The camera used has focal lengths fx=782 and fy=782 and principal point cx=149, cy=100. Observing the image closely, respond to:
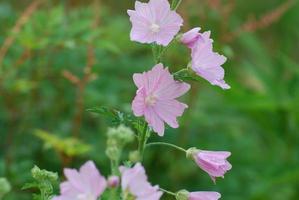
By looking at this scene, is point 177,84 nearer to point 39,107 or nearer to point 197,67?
point 197,67

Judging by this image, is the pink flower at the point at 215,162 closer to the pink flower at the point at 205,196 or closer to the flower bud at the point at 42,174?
the pink flower at the point at 205,196

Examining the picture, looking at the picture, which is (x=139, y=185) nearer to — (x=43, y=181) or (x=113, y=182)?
(x=113, y=182)

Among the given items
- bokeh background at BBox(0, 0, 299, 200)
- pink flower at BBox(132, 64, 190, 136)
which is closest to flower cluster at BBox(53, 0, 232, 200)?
pink flower at BBox(132, 64, 190, 136)

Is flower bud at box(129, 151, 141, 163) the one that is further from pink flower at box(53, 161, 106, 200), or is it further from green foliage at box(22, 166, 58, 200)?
green foliage at box(22, 166, 58, 200)

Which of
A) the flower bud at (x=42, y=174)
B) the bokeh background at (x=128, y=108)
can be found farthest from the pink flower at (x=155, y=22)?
the bokeh background at (x=128, y=108)

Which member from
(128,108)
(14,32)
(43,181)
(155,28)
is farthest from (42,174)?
(128,108)
